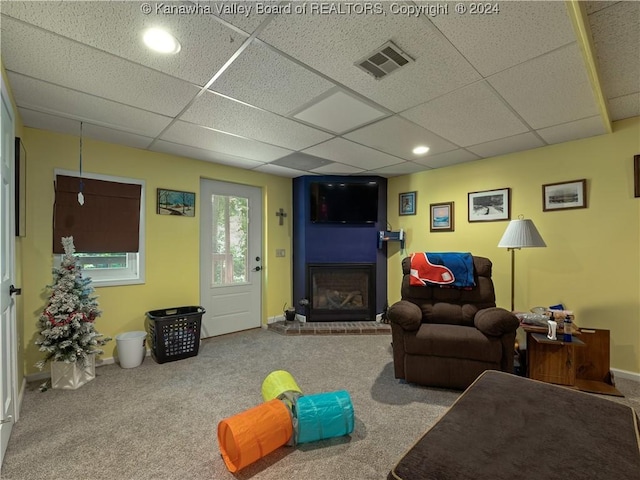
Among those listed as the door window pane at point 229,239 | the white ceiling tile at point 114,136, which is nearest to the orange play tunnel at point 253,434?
the door window pane at point 229,239

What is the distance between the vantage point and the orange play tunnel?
1.56 m

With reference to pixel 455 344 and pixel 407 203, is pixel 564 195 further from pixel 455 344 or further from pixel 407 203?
pixel 455 344

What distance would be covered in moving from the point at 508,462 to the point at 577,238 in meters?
2.88

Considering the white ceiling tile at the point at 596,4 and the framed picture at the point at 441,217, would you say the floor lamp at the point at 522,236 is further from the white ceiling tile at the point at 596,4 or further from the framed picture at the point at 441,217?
the white ceiling tile at the point at 596,4

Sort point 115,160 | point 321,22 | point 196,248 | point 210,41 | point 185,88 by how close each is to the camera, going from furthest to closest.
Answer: point 196,248, point 115,160, point 185,88, point 210,41, point 321,22

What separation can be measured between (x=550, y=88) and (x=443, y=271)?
5.45 feet

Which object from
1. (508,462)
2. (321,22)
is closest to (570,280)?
(508,462)

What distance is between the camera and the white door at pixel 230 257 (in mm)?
3939

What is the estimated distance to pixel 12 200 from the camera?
207cm

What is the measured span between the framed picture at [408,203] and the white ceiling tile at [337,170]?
80 centimetres

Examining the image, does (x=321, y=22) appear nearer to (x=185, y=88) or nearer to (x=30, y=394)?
(x=185, y=88)

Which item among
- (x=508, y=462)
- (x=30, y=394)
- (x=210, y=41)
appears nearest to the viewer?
(x=508, y=462)

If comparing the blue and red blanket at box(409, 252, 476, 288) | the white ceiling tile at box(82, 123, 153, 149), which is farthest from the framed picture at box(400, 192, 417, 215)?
the white ceiling tile at box(82, 123, 153, 149)

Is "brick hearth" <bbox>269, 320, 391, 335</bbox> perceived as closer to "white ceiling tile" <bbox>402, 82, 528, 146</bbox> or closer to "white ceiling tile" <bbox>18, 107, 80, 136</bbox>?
"white ceiling tile" <bbox>402, 82, 528, 146</bbox>
